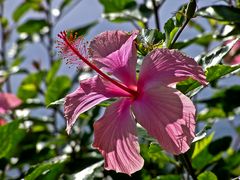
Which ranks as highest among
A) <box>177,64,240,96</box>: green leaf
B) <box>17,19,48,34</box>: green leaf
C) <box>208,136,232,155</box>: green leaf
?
<box>177,64,240,96</box>: green leaf

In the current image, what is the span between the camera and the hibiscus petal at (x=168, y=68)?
3.13 feet

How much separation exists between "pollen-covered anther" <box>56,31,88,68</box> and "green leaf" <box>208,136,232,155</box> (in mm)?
719

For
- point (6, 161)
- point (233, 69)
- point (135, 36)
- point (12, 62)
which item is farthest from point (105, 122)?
point (12, 62)

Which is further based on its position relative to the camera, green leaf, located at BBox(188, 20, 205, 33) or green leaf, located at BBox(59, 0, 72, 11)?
green leaf, located at BBox(59, 0, 72, 11)

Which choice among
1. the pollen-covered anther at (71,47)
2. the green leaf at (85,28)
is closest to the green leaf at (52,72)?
the green leaf at (85,28)

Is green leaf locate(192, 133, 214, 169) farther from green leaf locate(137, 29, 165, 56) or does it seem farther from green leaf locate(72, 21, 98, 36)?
green leaf locate(72, 21, 98, 36)

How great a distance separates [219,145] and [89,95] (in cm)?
80

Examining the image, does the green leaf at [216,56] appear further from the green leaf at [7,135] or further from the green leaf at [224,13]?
the green leaf at [7,135]

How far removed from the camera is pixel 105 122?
3.38 ft

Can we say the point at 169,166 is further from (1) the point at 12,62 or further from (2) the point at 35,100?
(1) the point at 12,62

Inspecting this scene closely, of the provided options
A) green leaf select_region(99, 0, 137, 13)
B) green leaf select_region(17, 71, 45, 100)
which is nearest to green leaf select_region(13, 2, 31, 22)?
green leaf select_region(17, 71, 45, 100)

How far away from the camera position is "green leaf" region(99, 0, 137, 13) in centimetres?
215

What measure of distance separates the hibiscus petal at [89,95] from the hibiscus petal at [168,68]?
0.24 ft

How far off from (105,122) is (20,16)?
2388 millimetres
